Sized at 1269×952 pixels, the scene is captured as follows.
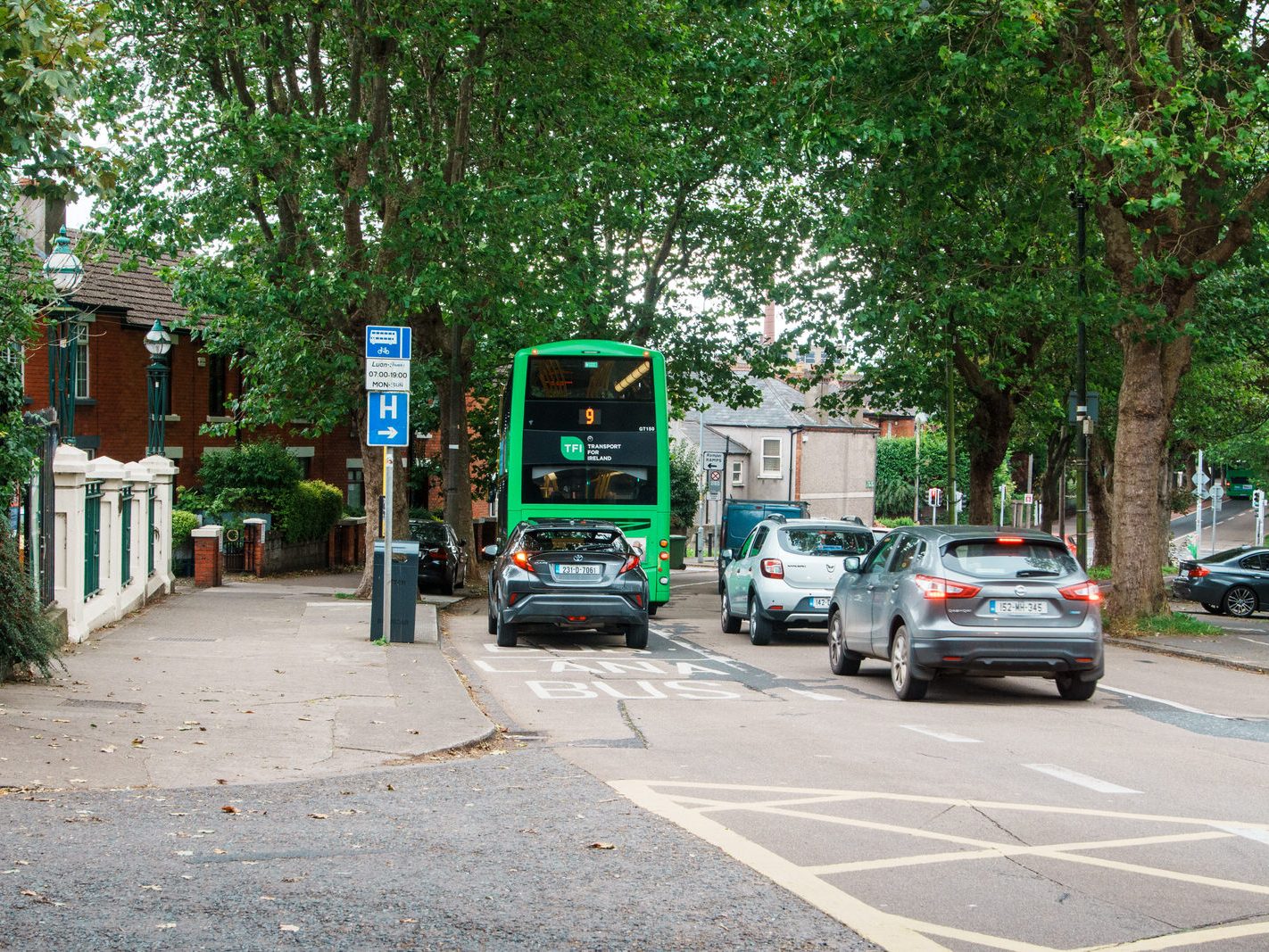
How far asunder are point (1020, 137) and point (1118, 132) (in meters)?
3.37

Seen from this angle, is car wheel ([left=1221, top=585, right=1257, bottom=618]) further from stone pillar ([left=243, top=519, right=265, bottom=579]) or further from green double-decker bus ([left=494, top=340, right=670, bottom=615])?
stone pillar ([left=243, top=519, right=265, bottom=579])

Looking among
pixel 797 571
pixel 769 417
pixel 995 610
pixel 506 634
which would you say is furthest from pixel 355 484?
pixel 995 610

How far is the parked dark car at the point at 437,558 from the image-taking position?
30.2 meters

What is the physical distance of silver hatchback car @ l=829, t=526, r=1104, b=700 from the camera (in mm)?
12383

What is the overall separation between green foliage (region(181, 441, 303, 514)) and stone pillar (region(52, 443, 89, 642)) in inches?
753

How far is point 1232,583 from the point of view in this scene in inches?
1211

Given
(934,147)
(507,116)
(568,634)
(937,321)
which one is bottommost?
(568,634)

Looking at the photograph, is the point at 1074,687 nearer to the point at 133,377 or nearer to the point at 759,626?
the point at 759,626

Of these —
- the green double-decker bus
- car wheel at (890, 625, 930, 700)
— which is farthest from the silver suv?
car wheel at (890, 625, 930, 700)

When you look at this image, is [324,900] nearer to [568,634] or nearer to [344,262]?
[568,634]

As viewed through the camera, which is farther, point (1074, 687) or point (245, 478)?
point (245, 478)

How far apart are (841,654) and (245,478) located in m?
22.0

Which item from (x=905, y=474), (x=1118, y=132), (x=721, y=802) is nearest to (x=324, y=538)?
(x=1118, y=132)

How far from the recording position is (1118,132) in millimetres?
16906
